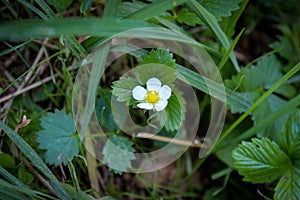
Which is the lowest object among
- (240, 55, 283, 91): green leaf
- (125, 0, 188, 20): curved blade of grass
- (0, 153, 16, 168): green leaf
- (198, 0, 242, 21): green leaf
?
(0, 153, 16, 168): green leaf

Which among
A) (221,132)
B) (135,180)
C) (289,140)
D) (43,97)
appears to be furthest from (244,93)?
(43,97)

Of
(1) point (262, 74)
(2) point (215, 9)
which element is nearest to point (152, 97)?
(2) point (215, 9)

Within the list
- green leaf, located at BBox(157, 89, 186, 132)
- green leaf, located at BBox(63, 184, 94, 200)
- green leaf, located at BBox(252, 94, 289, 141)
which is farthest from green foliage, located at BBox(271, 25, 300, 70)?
green leaf, located at BBox(63, 184, 94, 200)

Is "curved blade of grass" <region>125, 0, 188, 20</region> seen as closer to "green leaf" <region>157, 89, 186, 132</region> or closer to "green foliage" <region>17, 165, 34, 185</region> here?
"green leaf" <region>157, 89, 186, 132</region>

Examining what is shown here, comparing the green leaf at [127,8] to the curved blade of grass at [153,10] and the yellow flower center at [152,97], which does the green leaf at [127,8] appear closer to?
the curved blade of grass at [153,10]

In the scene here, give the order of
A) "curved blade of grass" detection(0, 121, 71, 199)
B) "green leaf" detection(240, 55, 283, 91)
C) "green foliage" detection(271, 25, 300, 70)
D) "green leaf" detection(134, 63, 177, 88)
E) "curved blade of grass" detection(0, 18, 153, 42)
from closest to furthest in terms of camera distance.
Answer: "curved blade of grass" detection(0, 18, 153, 42)
"curved blade of grass" detection(0, 121, 71, 199)
"green leaf" detection(134, 63, 177, 88)
"green leaf" detection(240, 55, 283, 91)
"green foliage" detection(271, 25, 300, 70)

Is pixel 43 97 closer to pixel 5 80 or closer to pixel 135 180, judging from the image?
pixel 5 80
